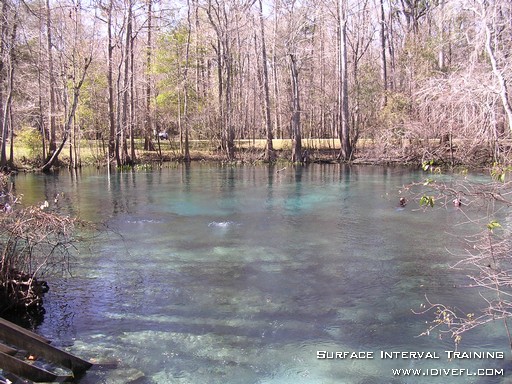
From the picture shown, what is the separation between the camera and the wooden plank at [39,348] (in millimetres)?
5426

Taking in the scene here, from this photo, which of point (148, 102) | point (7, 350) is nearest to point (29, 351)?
point (7, 350)

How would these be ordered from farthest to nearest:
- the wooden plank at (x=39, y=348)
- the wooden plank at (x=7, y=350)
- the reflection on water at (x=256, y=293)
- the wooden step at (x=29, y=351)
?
the reflection on water at (x=256, y=293) < the wooden plank at (x=39, y=348) < the wooden plank at (x=7, y=350) < the wooden step at (x=29, y=351)

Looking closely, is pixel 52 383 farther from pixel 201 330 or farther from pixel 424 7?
pixel 424 7

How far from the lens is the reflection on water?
630cm

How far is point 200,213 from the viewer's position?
16328mm

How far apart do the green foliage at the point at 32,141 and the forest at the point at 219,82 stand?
0.29 feet

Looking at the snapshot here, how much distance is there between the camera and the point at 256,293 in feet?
28.6

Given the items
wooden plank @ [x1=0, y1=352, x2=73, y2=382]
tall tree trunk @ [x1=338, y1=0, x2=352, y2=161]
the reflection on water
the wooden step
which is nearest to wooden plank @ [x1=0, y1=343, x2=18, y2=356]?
the wooden step

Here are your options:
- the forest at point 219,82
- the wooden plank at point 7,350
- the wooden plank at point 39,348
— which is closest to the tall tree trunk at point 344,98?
the forest at point 219,82

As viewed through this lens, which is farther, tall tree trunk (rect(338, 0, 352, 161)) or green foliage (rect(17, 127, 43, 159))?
tall tree trunk (rect(338, 0, 352, 161))

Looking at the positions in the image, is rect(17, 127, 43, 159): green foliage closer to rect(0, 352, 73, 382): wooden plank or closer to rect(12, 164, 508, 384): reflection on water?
rect(12, 164, 508, 384): reflection on water

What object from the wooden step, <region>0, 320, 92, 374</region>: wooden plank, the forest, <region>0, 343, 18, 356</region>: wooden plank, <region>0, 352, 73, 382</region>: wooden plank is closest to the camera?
<region>0, 352, 73, 382</region>: wooden plank

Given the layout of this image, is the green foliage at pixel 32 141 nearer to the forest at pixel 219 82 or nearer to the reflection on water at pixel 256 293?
the forest at pixel 219 82

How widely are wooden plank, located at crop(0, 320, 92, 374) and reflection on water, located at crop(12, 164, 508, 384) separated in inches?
12.0
